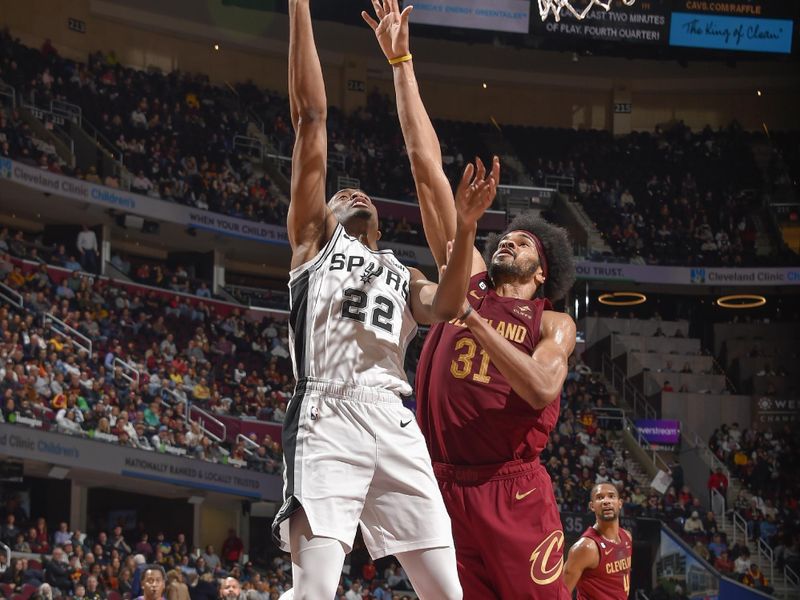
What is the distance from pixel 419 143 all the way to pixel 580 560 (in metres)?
4.05

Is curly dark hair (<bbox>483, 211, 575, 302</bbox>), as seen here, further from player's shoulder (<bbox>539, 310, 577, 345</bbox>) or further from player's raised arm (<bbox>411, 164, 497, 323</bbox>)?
player's raised arm (<bbox>411, 164, 497, 323</bbox>)

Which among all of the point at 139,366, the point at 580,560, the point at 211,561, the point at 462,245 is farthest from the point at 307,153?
the point at 139,366

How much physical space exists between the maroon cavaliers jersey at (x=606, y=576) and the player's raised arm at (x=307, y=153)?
14.9ft

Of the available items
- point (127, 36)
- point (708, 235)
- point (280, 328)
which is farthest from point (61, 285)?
point (708, 235)

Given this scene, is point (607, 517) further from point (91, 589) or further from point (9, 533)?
point (9, 533)

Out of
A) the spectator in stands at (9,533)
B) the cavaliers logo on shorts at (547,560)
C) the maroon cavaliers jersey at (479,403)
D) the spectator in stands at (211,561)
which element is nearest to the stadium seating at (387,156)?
the spectator in stands at (211,561)

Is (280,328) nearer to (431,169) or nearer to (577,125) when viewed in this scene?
(577,125)

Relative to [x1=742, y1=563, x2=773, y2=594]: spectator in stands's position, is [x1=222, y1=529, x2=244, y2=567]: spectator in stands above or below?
above

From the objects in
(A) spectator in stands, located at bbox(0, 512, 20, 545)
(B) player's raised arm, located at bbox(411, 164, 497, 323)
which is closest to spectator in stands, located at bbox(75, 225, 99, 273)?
(A) spectator in stands, located at bbox(0, 512, 20, 545)

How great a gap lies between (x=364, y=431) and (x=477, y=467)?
3.08 ft

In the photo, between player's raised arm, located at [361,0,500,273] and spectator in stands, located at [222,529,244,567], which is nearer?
player's raised arm, located at [361,0,500,273]

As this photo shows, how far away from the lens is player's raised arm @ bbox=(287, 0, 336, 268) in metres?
4.92

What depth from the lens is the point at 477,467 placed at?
541 cm

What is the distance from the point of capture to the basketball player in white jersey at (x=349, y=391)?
→ 14.8 feet
